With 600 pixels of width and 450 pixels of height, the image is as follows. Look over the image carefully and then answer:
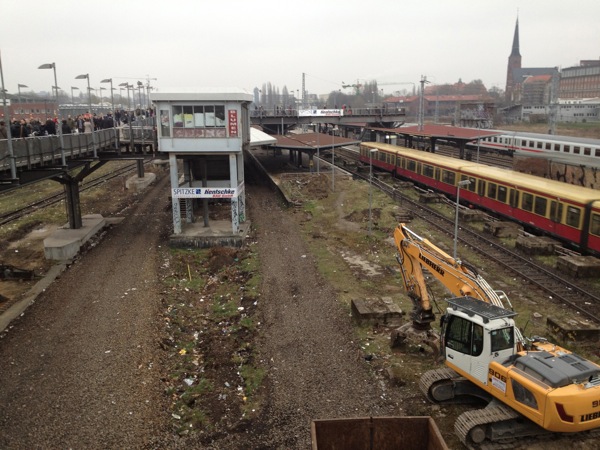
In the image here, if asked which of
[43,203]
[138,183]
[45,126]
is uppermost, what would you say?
[45,126]

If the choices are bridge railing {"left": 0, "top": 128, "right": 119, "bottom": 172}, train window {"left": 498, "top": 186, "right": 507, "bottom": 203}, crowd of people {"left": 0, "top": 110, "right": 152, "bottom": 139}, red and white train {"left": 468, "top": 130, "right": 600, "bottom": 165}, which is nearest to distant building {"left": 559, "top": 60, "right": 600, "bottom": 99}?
red and white train {"left": 468, "top": 130, "right": 600, "bottom": 165}

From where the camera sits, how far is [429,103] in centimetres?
17812

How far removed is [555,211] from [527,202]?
2.49 meters

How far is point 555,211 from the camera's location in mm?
24594

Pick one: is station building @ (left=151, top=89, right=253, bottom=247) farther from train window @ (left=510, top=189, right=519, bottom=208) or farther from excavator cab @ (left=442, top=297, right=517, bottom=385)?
excavator cab @ (left=442, top=297, right=517, bottom=385)

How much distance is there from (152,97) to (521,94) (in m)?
153

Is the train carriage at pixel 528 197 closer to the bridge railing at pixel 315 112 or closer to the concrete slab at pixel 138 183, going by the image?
the bridge railing at pixel 315 112

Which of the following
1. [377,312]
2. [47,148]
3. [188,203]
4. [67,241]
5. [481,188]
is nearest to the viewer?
[377,312]

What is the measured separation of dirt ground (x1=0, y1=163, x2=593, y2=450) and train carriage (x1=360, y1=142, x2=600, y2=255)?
9.16 m

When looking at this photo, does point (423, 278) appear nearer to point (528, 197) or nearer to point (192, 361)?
point (192, 361)

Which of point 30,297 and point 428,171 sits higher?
point 428,171

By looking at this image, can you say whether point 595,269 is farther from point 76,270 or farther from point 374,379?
point 76,270

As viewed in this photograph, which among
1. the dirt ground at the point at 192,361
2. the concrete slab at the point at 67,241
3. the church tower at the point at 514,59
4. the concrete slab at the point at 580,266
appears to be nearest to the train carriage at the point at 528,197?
the concrete slab at the point at 580,266

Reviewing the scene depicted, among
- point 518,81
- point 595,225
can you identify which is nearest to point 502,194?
point 595,225
